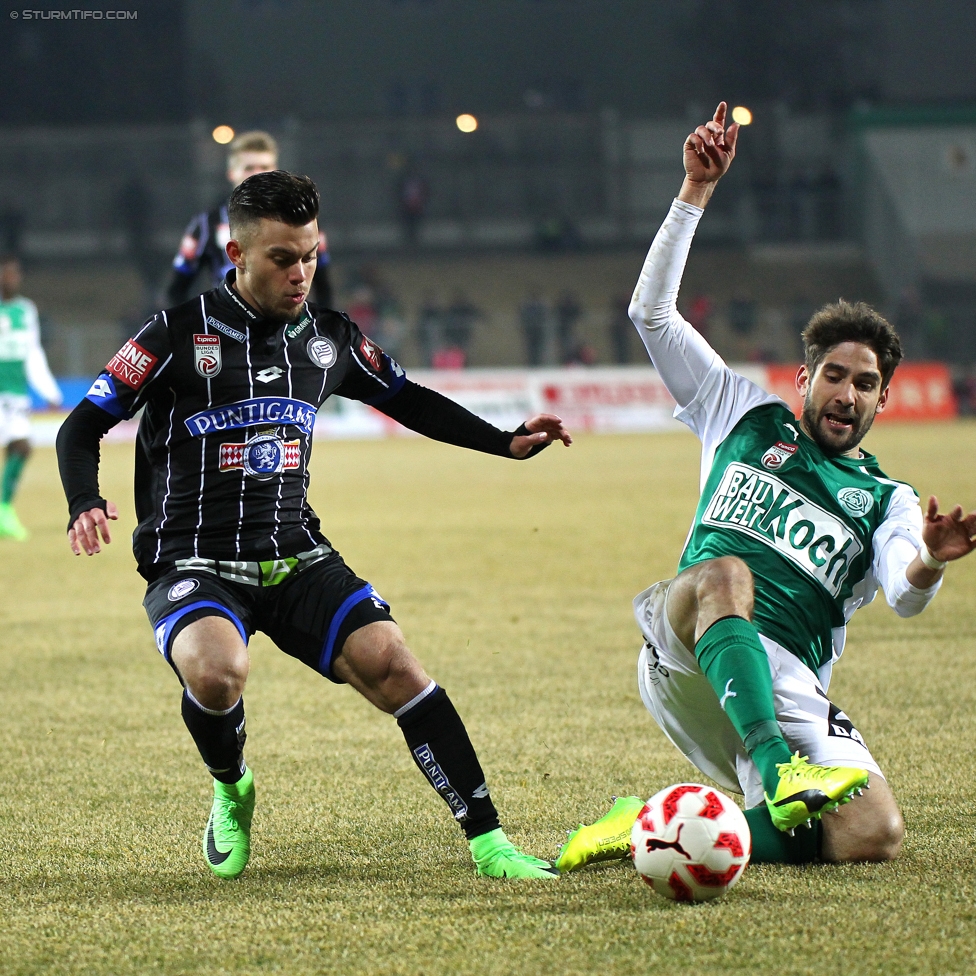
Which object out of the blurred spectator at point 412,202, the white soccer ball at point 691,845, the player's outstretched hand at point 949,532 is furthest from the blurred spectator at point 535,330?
the white soccer ball at point 691,845

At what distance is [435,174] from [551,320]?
32.2ft

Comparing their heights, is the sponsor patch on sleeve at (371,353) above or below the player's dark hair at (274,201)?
below

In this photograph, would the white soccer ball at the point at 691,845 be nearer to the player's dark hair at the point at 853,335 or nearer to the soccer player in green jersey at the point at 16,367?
the player's dark hair at the point at 853,335

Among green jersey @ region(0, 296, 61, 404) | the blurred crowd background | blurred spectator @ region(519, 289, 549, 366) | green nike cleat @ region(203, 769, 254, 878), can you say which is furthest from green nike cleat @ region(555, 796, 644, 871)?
the blurred crowd background

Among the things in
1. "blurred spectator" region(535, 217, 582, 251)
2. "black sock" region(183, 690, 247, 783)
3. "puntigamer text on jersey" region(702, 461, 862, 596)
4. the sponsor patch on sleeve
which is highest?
"blurred spectator" region(535, 217, 582, 251)

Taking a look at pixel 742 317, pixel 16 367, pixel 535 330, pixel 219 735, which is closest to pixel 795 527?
pixel 219 735

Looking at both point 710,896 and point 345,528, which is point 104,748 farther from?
point 345,528

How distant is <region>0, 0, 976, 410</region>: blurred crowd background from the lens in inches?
1388

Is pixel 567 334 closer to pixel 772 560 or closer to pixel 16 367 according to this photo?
pixel 16 367

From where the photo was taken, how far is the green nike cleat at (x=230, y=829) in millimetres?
3658

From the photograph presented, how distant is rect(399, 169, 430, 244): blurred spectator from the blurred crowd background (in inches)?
3.9

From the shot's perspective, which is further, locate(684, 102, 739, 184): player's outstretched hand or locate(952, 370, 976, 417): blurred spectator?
locate(952, 370, 976, 417): blurred spectator

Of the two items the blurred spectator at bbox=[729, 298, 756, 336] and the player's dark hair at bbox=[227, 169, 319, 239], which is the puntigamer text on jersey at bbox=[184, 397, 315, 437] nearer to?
the player's dark hair at bbox=[227, 169, 319, 239]

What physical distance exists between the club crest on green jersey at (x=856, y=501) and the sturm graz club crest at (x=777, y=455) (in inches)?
7.1
